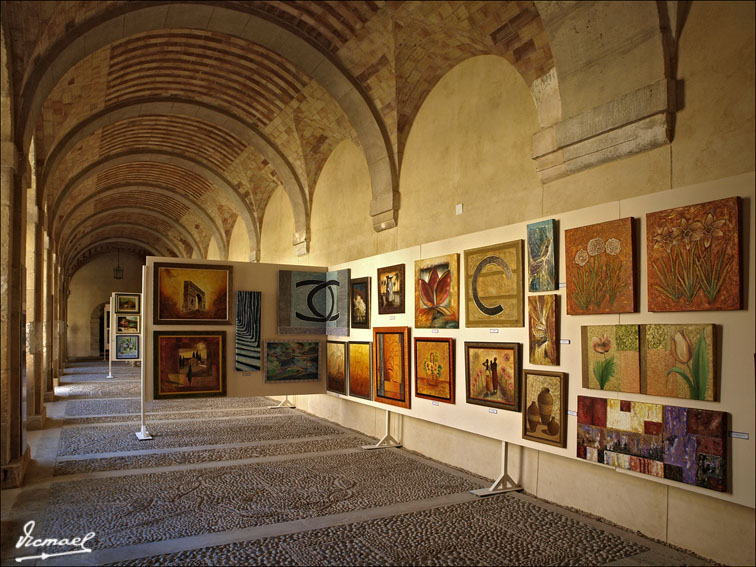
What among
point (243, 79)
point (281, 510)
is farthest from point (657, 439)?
point (243, 79)

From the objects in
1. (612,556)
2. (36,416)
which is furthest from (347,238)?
(612,556)

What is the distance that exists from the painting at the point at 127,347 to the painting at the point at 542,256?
694 inches

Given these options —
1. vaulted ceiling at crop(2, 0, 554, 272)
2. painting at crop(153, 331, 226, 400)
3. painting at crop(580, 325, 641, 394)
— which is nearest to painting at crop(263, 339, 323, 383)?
painting at crop(153, 331, 226, 400)

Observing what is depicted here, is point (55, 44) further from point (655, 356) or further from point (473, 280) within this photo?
point (655, 356)

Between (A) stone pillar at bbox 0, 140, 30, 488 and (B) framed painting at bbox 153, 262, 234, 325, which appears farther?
(B) framed painting at bbox 153, 262, 234, 325

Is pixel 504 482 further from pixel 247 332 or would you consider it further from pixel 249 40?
pixel 249 40

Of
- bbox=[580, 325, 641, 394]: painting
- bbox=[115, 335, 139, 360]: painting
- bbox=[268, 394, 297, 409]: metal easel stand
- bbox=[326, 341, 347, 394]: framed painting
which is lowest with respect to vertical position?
bbox=[268, 394, 297, 409]: metal easel stand

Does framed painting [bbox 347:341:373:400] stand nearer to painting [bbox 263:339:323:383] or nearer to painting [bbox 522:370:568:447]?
painting [bbox 263:339:323:383]

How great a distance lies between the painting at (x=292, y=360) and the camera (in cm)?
991

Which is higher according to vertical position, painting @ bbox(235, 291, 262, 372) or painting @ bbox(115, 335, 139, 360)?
painting @ bbox(235, 291, 262, 372)

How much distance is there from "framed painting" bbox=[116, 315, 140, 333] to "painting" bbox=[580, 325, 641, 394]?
17751mm

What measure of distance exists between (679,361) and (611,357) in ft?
2.17

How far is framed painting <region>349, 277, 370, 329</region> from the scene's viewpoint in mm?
9375

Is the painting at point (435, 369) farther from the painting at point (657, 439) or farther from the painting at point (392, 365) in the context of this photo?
the painting at point (657, 439)
